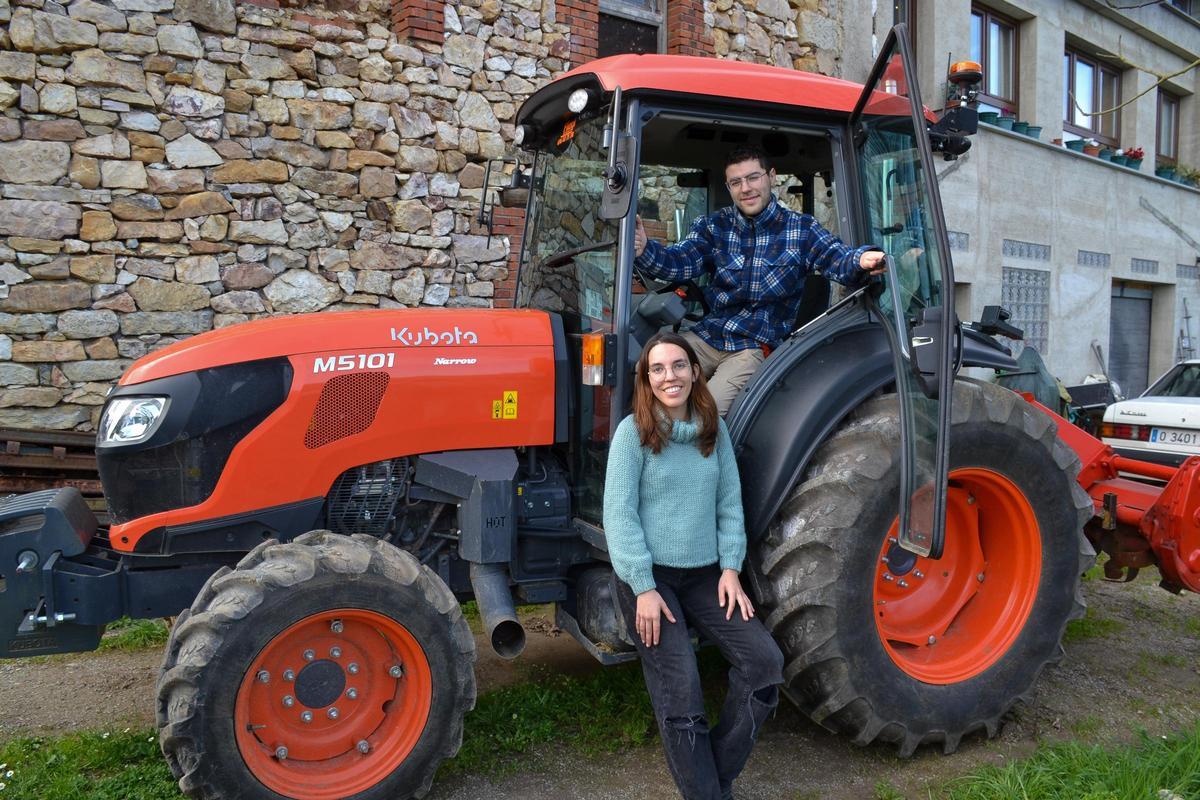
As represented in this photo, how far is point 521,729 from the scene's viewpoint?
11.5ft

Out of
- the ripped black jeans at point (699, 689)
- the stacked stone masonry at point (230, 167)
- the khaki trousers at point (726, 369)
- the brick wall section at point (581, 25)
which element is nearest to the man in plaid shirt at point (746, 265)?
the khaki trousers at point (726, 369)

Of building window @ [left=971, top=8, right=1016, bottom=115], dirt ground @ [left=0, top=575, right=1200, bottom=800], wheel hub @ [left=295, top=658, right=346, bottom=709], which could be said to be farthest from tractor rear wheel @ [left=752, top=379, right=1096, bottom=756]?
building window @ [left=971, top=8, right=1016, bottom=115]

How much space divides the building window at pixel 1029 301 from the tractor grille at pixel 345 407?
32.5 feet

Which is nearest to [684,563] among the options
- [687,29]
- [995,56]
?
[687,29]

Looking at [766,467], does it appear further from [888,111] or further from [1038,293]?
[1038,293]

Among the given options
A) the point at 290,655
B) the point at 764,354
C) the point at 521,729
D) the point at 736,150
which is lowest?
the point at 521,729

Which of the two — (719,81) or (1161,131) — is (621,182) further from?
(1161,131)

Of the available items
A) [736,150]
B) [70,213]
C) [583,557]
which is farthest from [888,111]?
[70,213]

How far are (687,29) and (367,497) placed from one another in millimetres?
6575

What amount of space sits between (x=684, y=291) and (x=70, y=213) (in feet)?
14.3

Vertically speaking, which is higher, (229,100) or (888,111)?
(229,100)

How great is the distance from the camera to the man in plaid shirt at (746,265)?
3.31 metres

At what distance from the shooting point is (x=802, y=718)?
3.69m

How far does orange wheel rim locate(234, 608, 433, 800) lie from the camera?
9.14 feet
